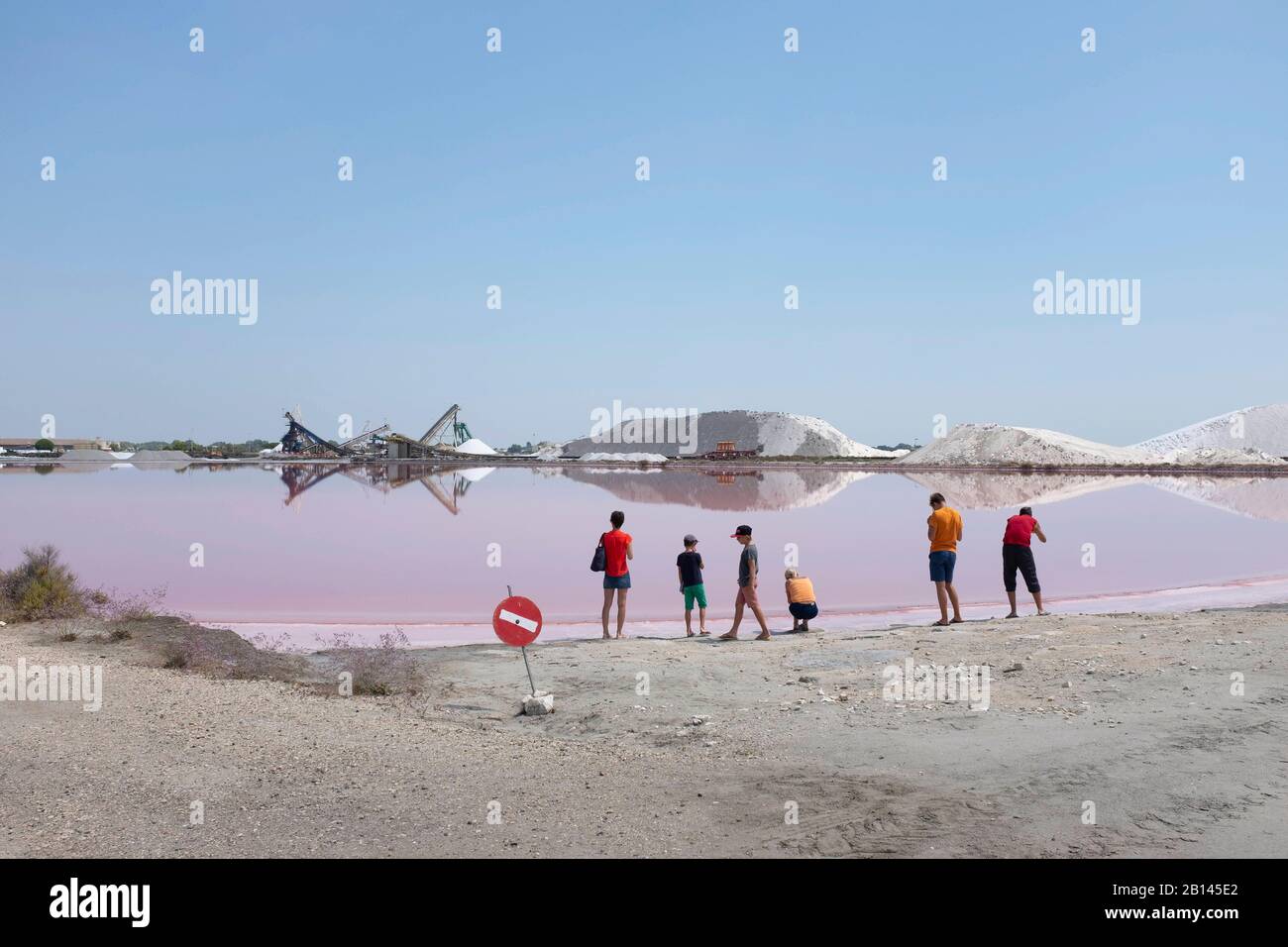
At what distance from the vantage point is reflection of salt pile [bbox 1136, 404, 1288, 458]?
574 ft

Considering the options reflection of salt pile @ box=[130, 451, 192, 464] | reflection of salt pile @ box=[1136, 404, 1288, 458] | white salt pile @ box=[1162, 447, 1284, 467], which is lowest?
white salt pile @ box=[1162, 447, 1284, 467]

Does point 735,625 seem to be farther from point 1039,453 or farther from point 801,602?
point 1039,453

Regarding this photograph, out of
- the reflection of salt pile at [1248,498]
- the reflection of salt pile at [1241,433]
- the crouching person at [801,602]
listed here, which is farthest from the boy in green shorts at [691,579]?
the reflection of salt pile at [1241,433]

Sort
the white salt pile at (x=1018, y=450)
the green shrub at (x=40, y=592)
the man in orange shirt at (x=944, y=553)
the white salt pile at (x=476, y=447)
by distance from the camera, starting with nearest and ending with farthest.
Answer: the green shrub at (x=40, y=592), the man in orange shirt at (x=944, y=553), the white salt pile at (x=1018, y=450), the white salt pile at (x=476, y=447)

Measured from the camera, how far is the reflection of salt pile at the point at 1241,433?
175 m

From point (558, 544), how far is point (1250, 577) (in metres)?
16.4

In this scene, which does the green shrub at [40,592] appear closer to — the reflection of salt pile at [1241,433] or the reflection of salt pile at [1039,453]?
the reflection of salt pile at [1039,453]

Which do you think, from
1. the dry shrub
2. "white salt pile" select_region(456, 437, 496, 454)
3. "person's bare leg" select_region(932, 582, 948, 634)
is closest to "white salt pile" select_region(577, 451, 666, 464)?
"white salt pile" select_region(456, 437, 496, 454)

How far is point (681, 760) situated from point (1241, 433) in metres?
213

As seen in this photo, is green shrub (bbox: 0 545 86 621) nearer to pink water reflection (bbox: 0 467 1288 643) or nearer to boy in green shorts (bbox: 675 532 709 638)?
pink water reflection (bbox: 0 467 1288 643)

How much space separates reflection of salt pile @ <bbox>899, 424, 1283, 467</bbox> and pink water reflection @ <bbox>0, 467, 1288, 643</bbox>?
69551mm

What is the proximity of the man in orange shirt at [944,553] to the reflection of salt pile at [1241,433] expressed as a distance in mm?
179247

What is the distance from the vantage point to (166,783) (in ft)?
20.1
